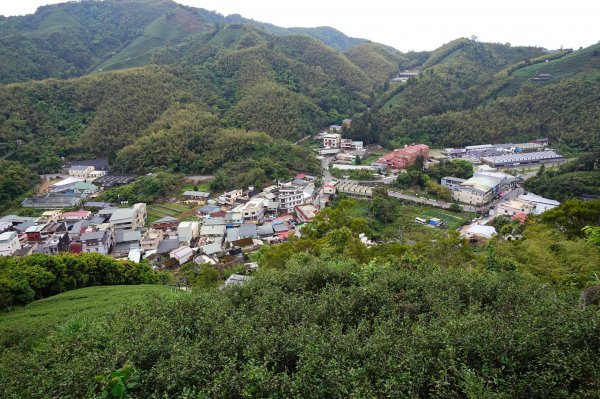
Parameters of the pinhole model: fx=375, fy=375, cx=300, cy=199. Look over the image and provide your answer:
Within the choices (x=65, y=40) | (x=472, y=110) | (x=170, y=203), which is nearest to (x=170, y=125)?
(x=170, y=203)

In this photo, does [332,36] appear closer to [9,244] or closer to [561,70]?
[561,70]

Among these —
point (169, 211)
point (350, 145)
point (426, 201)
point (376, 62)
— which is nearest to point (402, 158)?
point (350, 145)

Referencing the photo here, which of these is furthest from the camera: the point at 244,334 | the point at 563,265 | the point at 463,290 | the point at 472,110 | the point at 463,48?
the point at 463,48

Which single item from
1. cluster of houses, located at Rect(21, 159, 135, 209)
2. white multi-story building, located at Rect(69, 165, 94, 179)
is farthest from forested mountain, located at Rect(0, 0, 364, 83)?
white multi-story building, located at Rect(69, 165, 94, 179)

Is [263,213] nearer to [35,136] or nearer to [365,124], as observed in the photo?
[365,124]

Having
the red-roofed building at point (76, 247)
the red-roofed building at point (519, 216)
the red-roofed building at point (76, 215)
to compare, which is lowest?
the red-roofed building at point (76, 247)

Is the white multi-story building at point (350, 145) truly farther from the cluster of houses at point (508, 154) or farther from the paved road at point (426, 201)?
the paved road at point (426, 201)

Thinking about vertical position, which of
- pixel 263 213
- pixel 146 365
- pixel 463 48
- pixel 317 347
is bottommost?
pixel 263 213

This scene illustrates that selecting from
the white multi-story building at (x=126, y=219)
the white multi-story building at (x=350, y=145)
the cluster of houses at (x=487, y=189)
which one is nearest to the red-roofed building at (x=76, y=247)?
the white multi-story building at (x=126, y=219)
